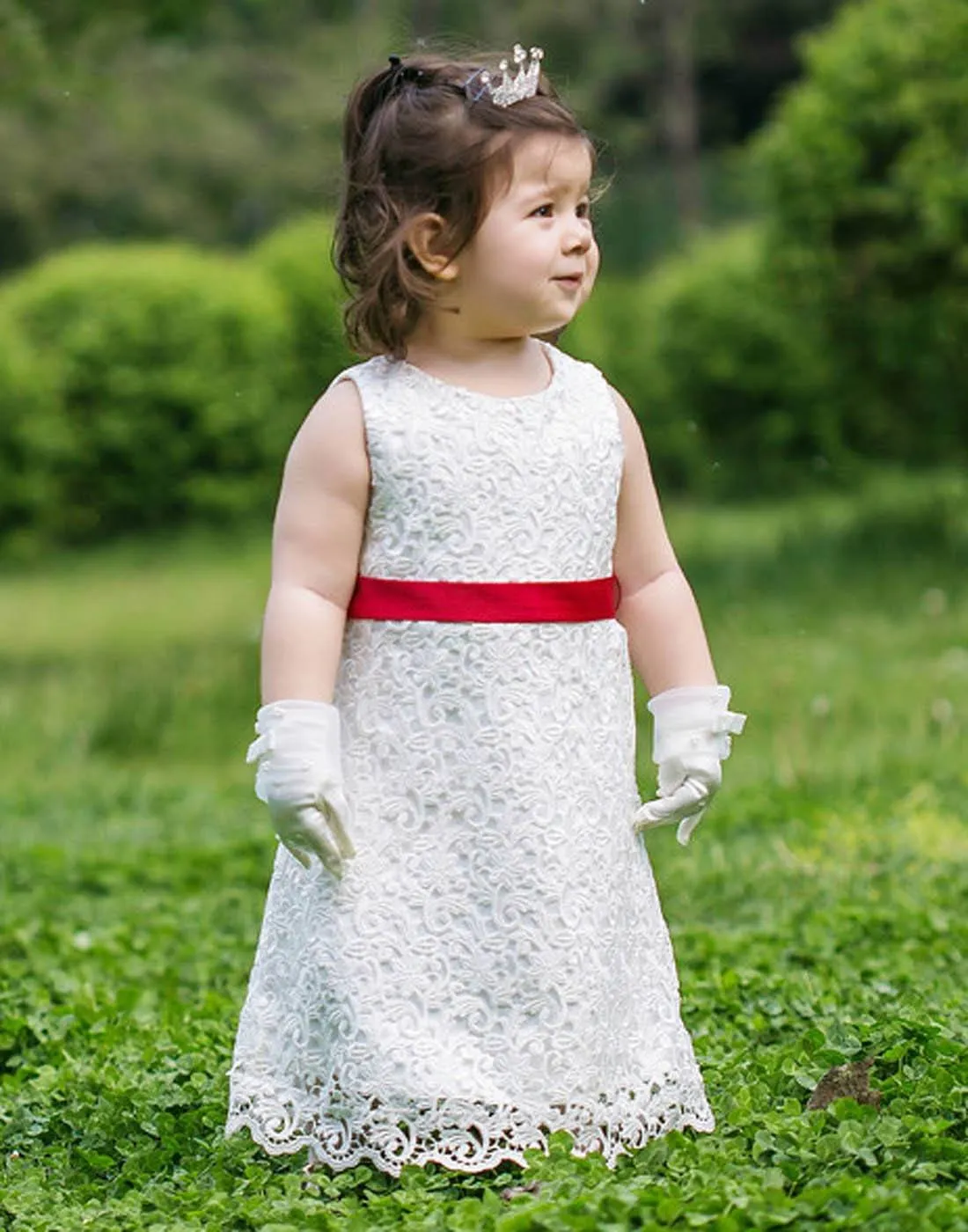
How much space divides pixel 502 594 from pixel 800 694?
5621 mm

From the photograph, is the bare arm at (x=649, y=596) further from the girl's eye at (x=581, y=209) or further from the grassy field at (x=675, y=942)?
the grassy field at (x=675, y=942)

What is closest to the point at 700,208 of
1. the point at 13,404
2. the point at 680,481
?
the point at 680,481

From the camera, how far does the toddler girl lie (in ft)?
10.7

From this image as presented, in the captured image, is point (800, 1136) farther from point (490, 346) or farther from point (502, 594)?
point (490, 346)

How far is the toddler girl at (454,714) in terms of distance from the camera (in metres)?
3.26

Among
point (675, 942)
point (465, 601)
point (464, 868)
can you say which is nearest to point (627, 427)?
point (465, 601)

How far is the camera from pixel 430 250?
11.1 feet

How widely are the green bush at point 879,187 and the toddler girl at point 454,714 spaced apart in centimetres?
881

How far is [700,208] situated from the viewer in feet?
89.1

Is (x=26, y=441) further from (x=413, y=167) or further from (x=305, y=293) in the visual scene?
(x=413, y=167)

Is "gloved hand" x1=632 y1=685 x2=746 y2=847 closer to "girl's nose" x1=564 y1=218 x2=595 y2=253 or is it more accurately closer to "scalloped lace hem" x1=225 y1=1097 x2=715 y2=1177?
"scalloped lace hem" x1=225 y1=1097 x2=715 y2=1177

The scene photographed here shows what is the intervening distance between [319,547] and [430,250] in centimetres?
48

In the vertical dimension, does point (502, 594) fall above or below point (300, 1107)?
above

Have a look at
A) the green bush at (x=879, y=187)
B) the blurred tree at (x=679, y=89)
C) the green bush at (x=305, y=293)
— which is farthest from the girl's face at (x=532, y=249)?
the blurred tree at (x=679, y=89)
